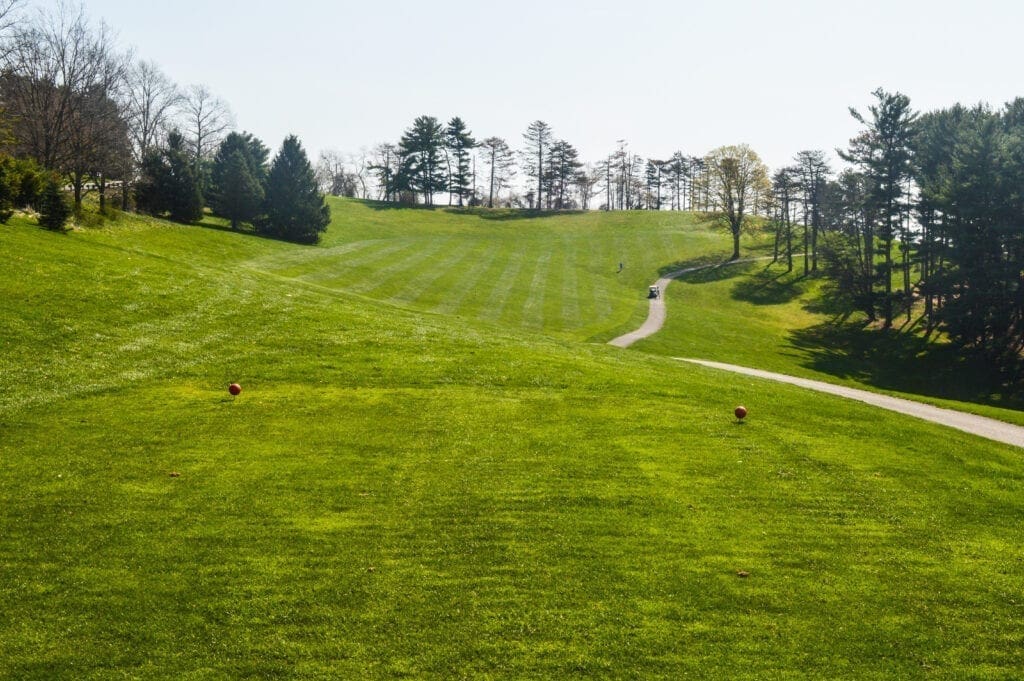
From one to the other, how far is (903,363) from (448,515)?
51640 millimetres

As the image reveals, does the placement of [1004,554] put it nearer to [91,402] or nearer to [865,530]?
[865,530]

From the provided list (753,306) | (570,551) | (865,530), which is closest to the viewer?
(570,551)

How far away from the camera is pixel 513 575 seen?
10133 millimetres

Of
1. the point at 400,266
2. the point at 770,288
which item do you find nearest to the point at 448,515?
the point at 400,266

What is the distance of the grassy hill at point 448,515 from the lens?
8.62m

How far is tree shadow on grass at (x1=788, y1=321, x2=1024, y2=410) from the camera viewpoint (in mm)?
44594

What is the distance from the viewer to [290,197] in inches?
2680

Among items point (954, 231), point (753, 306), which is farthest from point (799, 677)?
point (753, 306)

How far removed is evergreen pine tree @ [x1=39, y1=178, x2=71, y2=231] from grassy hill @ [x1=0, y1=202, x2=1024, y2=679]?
838 cm

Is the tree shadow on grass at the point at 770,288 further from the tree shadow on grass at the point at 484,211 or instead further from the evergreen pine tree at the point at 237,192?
the evergreen pine tree at the point at 237,192

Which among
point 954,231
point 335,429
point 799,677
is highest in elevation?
point 954,231

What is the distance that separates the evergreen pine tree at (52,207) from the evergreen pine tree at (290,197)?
35.3m

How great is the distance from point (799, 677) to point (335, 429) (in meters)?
11.5

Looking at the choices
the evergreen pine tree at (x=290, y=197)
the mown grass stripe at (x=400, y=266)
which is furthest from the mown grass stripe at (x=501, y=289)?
the evergreen pine tree at (x=290, y=197)
